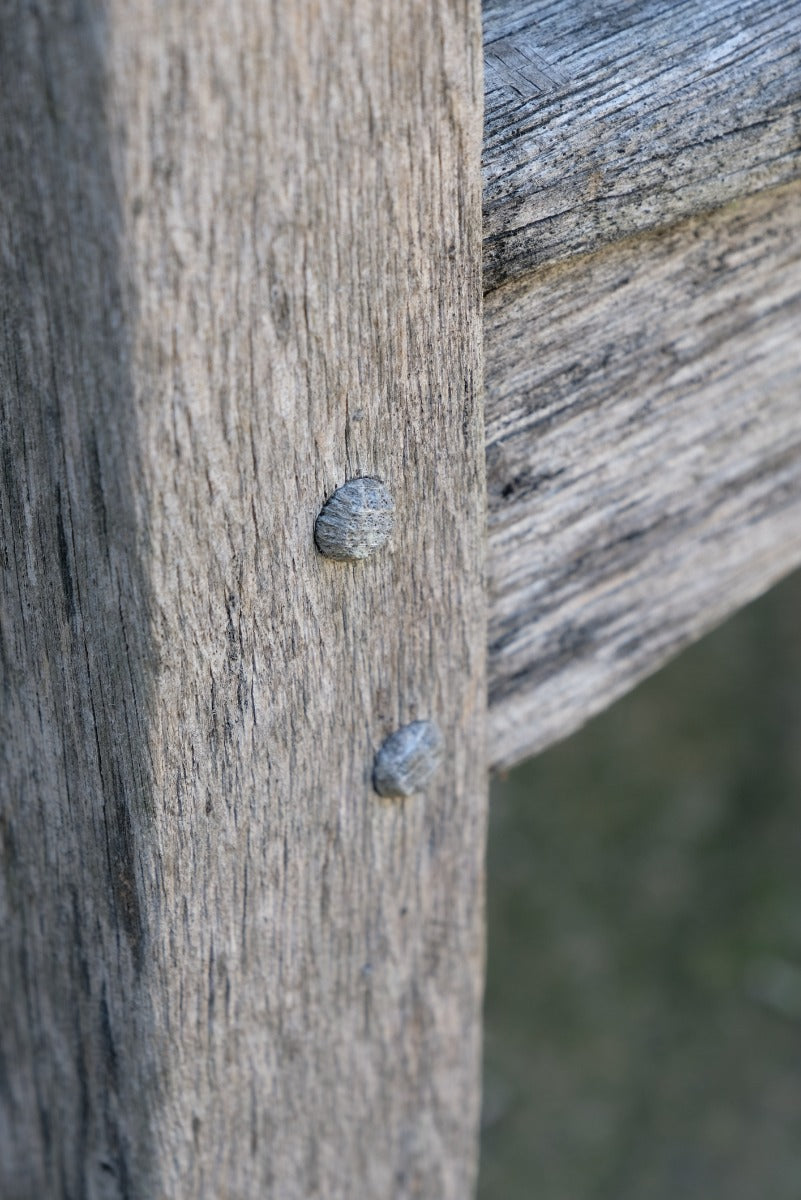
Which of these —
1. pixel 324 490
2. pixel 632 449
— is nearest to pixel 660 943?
pixel 632 449

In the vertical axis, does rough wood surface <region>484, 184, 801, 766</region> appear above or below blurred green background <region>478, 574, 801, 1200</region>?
above

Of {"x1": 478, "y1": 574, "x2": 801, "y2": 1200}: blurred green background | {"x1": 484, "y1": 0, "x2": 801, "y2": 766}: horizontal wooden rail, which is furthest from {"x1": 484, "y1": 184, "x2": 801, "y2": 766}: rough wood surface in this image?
{"x1": 478, "y1": 574, "x2": 801, "y2": 1200}: blurred green background

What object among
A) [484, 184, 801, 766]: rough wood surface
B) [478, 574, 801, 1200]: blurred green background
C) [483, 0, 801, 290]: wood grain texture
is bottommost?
[478, 574, 801, 1200]: blurred green background

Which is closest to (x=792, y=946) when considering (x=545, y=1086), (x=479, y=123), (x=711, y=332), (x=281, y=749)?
(x=545, y=1086)

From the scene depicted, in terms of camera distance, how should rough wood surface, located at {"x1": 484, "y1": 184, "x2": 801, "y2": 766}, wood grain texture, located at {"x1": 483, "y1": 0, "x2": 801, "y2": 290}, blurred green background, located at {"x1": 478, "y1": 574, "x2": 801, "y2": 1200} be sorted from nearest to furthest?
1. wood grain texture, located at {"x1": 483, "y1": 0, "x2": 801, "y2": 290}
2. rough wood surface, located at {"x1": 484, "y1": 184, "x2": 801, "y2": 766}
3. blurred green background, located at {"x1": 478, "y1": 574, "x2": 801, "y2": 1200}

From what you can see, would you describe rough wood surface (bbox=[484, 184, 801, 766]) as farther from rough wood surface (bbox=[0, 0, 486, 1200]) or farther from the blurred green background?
the blurred green background

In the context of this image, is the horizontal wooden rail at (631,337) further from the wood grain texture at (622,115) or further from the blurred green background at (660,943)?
the blurred green background at (660,943)

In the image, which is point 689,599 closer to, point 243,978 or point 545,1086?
point 243,978
